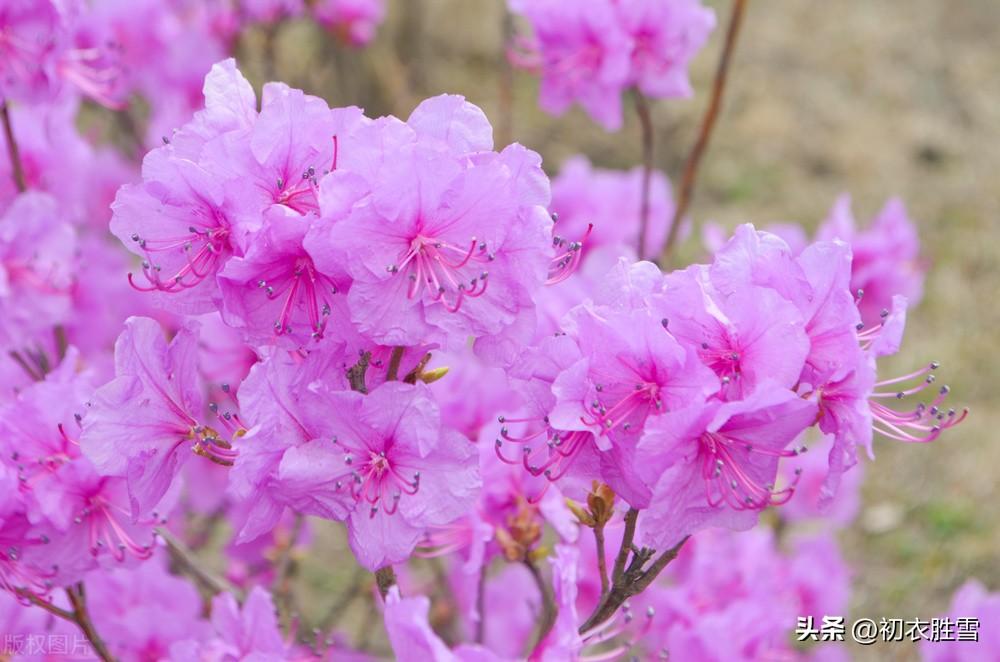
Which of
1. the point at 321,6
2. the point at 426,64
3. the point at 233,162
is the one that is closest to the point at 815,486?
the point at 321,6

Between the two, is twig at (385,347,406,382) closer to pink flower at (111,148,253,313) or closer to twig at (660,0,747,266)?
pink flower at (111,148,253,313)

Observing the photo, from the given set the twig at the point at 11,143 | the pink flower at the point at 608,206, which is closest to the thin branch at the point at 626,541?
the twig at the point at 11,143

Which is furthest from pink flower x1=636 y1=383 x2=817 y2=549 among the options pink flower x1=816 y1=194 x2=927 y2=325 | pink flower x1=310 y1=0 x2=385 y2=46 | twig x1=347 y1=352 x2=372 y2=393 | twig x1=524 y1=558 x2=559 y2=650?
pink flower x1=310 y1=0 x2=385 y2=46

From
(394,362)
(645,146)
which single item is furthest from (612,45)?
(394,362)

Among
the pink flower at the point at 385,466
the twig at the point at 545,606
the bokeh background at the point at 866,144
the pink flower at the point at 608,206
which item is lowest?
the bokeh background at the point at 866,144

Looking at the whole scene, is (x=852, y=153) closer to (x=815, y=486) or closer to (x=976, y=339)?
(x=976, y=339)

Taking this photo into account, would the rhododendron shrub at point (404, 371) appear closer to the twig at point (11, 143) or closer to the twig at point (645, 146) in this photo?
the twig at point (11, 143)
